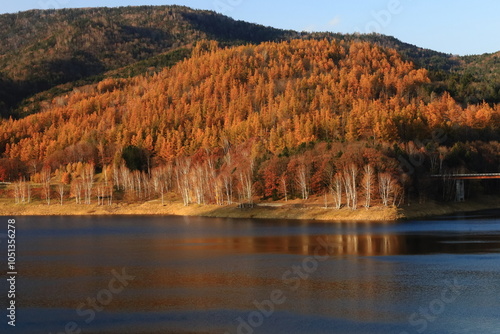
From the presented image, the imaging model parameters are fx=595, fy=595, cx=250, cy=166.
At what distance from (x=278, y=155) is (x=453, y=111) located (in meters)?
56.9

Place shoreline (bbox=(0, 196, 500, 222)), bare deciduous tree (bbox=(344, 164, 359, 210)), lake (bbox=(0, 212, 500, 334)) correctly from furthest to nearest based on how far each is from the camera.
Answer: bare deciduous tree (bbox=(344, 164, 359, 210)) < shoreline (bbox=(0, 196, 500, 222)) < lake (bbox=(0, 212, 500, 334))

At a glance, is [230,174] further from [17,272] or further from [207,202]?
[17,272]

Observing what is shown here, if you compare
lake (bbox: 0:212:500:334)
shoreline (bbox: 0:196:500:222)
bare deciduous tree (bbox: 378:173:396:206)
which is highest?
bare deciduous tree (bbox: 378:173:396:206)

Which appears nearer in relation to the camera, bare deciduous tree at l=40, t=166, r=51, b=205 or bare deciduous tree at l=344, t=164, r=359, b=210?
bare deciduous tree at l=344, t=164, r=359, b=210

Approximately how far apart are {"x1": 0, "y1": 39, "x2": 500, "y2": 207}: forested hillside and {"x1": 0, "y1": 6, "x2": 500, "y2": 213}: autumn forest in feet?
1.16

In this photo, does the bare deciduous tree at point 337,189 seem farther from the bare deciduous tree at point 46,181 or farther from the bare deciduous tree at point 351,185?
the bare deciduous tree at point 46,181

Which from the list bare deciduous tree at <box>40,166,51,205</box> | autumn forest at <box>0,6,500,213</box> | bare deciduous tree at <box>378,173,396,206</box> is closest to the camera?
bare deciduous tree at <box>378,173,396,206</box>


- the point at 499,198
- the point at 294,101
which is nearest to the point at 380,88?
the point at 294,101

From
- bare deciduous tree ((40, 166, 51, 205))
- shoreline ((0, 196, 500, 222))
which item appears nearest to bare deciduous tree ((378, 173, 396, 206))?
shoreline ((0, 196, 500, 222))

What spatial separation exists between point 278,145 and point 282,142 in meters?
1.07

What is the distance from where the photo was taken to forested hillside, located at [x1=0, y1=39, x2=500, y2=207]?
96.3m

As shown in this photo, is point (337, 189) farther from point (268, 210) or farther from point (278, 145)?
point (278, 145)

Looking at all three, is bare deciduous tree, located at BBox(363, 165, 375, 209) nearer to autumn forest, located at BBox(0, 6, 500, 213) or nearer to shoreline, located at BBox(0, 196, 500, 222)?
autumn forest, located at BBox(0, 6, 500, 213)

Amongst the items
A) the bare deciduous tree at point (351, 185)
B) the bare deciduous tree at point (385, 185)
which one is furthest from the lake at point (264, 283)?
A: the bare deciduous tree at point (351, 185)
